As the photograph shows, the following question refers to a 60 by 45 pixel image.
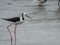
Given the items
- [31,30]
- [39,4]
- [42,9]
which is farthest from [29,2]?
[31,30]

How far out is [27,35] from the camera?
17.5 feet

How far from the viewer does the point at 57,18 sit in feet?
22.5

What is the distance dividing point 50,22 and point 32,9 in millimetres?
A: 1619

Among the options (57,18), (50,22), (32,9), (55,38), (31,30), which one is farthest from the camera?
(32,9)

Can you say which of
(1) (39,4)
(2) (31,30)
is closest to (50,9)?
(1) (39,4)

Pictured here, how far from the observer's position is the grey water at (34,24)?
5055mm

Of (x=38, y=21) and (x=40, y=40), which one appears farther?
(x=38, y=21)

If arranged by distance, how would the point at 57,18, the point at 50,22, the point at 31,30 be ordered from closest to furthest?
1. the point at 31,30
2. the point at 50,22
3. the point at 57,18

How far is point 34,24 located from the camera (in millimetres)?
6199

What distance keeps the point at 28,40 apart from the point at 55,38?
1.57ft

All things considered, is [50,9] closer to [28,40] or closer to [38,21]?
[38,21]

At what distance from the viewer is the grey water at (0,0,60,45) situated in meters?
5.05

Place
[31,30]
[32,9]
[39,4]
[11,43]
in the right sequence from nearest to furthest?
[11,43] < [31,30] < [32,9] < [39,4]

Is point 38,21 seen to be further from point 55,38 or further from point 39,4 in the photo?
point 39,4
